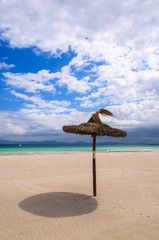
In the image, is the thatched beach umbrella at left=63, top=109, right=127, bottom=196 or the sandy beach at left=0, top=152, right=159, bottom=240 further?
the thatched beach umbrella at left=63, top=109, right=127, bottom=196

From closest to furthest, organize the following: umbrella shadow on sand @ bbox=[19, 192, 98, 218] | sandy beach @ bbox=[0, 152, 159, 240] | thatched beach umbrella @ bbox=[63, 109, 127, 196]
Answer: sandy beach @ bbox=[0, 152, 159, 240], umbrella shadow on sand @ bbox=[19, 192, 98, 218], thatched beach umbrella @ bbox=[63, 109, 127, 196]

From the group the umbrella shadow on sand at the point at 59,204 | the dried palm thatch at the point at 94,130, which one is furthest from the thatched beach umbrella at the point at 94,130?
the umbrella shadow on sand at the point at 59,204

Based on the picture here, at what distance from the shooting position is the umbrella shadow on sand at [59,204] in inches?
188

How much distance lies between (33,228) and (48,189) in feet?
9.90

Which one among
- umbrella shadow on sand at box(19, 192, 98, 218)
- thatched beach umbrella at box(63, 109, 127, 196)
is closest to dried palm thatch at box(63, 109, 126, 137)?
thatched beach umbrella at box(63, 109, 127, 196)

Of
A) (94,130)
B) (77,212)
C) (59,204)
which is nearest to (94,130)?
(94,130)

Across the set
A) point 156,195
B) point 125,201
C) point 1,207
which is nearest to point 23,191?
point 1,207

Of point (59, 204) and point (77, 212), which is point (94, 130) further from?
point (59, 204)

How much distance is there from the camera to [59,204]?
5344 mm

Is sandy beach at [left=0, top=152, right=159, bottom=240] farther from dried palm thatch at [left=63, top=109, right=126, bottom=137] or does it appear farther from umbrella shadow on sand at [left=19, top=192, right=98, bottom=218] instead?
dried palm thatch at [left=63, top=109, right=126, bottom=137]

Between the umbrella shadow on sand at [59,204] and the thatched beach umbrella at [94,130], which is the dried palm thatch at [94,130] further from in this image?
the umbrella shadow on sand at [59,204]

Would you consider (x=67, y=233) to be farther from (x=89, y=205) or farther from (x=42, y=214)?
(x=89, y=205)

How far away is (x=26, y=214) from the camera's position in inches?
184

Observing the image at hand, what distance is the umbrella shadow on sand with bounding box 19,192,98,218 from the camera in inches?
188
